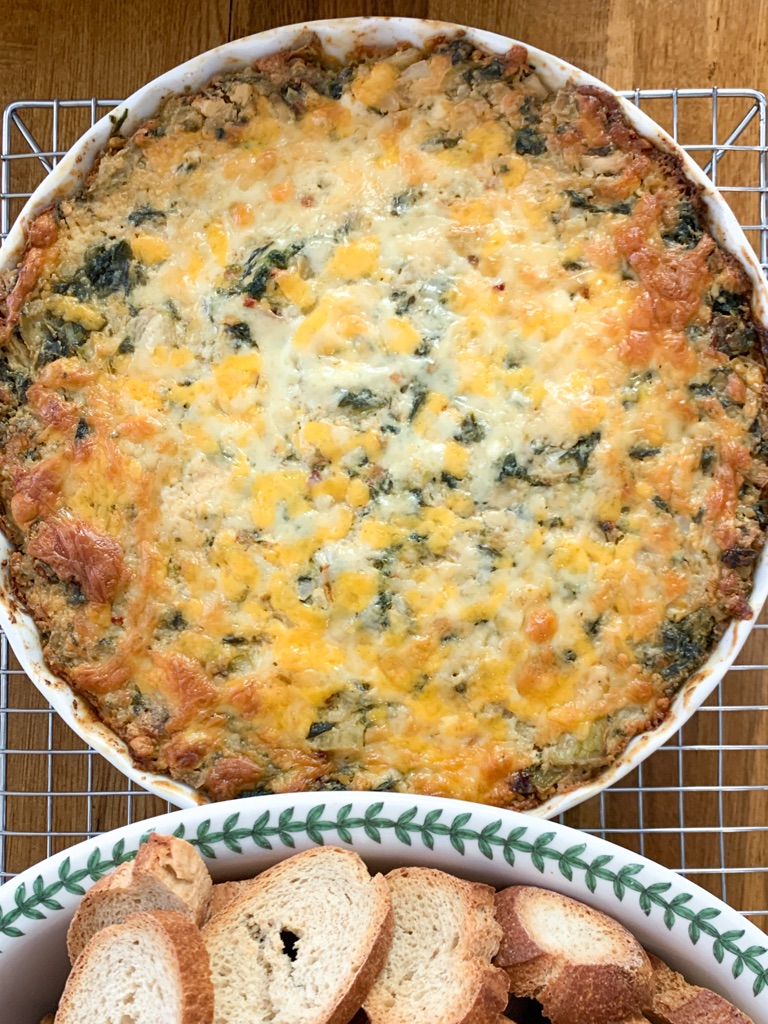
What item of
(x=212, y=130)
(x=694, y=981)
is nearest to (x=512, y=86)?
(x=212, y=130)

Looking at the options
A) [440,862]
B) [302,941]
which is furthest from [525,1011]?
[302,941]

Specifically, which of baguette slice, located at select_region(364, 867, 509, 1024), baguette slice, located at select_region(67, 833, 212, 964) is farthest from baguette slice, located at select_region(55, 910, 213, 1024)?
baguette slice, located at select_region(364, 867, 509, 1024)

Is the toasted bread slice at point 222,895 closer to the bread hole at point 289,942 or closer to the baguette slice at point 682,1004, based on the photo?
the bread hole at point 289,942

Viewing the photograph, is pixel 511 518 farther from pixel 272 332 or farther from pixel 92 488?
pixel 92 488

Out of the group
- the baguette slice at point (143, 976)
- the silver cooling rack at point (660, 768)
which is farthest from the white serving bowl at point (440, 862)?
the silver cooling rack at point (660, 768)

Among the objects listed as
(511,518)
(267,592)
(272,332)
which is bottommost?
(267,592)

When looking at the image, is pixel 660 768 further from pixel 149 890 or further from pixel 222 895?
pixel 149 890

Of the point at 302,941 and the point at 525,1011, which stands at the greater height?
the point at 302,941
